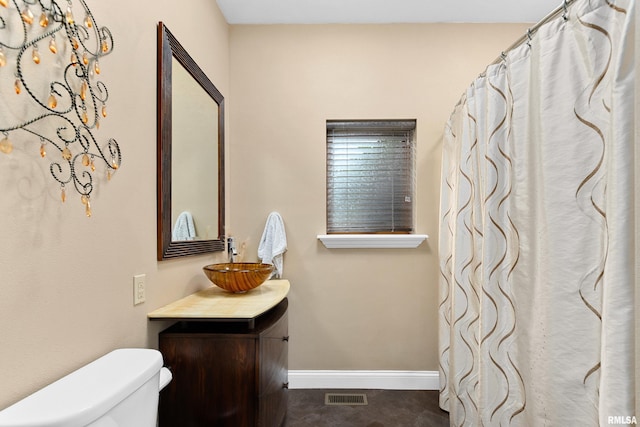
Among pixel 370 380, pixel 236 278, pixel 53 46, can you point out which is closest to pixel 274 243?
pixel 236 278

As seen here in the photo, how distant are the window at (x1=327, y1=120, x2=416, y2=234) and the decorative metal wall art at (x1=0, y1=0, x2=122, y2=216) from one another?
1.63 metres

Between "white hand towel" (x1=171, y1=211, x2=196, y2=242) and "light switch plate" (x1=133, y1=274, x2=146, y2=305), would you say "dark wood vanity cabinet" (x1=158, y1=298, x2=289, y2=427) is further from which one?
"white hand towel" (x1=171, y1=211, x2=196, y2=242)

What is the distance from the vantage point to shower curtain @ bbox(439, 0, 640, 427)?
2.69 ft

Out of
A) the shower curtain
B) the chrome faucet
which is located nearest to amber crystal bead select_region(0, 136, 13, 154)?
the shower curtain

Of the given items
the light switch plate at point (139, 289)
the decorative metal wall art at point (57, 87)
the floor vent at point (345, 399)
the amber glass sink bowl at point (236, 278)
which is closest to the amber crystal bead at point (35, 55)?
the decorative metal wall art at point (57, 87)

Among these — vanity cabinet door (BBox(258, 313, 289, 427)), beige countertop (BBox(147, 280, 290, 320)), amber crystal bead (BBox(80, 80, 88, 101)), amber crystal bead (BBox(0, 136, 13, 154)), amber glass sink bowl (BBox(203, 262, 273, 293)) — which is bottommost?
vanity cabinet door (BBox(258, 313, 289, 427))

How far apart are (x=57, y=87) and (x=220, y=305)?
1039mm

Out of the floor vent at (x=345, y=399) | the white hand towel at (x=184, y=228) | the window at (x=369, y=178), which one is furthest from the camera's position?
the window at (x=369, y=178)

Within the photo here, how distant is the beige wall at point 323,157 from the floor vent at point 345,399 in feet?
0.61

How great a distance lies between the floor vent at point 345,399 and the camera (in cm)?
225

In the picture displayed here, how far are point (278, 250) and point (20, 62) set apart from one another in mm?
1721

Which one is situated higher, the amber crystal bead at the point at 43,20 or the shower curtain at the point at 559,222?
the amber crystal bead at the point at 43,20

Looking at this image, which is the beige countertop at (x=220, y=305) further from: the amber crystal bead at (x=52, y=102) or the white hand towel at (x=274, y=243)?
the amber crystal bead at (x=52, y=102)

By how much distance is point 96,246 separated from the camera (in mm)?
1119
